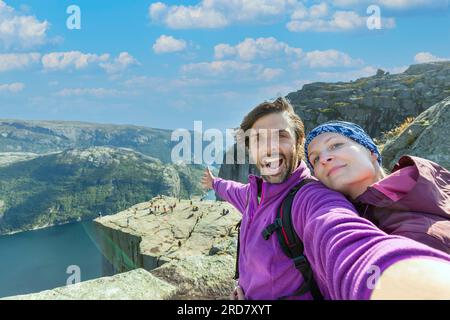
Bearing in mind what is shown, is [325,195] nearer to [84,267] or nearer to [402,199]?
[402,199]

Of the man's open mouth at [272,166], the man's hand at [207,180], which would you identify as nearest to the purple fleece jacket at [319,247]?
the man's open mouth at [272,166]

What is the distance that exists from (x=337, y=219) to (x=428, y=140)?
7414 millimetres

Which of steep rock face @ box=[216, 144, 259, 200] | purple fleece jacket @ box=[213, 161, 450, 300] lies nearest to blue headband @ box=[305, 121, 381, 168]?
purple fleece jacket @ box=[213, 161, 450, 300]

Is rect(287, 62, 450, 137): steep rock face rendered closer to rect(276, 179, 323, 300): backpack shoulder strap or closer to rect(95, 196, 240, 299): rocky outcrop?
rect(95, 196, 240, 299): rocky outcrop

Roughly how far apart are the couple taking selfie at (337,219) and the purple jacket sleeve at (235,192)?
2.13 metres

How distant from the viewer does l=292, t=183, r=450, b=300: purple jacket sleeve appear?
2.16 m

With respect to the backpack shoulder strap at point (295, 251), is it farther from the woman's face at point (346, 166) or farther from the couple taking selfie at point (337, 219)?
the woman's face at point (346, 166)

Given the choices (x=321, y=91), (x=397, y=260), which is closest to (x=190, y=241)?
(x=397, y=260)

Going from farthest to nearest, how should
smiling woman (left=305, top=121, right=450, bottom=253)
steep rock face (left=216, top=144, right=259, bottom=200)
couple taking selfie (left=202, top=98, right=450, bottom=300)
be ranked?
steep rock face (left=216, top=144, right=259, bottom=200)
smiling woman (left=305, top=121, right=450, bottom=253)
couple taking selfie (left=202, top=98, right=450, bottom=300)

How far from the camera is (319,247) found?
2961 millimetres

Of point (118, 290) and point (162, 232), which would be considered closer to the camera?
point (118, 290)

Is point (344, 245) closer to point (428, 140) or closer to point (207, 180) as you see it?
point (207, 180)

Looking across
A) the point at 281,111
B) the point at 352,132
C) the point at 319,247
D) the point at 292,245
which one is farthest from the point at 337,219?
the point at 281,111

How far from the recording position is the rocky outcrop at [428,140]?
27.3 feet
